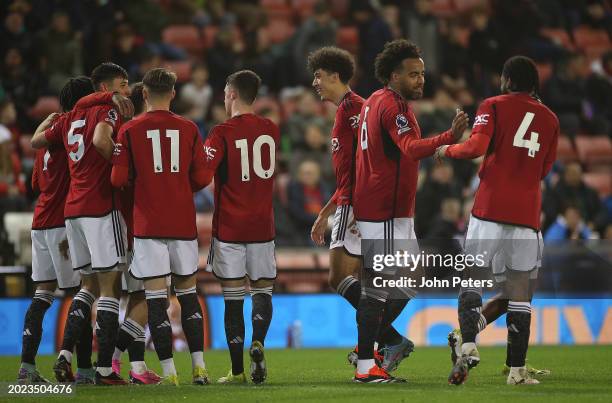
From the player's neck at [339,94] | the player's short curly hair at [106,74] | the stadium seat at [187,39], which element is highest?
the stadium seat at [187,39]

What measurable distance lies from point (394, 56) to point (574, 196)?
24.0 feet

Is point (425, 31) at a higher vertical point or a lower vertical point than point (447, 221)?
higher

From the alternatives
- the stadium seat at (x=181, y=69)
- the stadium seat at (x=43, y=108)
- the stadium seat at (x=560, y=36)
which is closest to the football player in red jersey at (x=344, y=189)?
the stadium seat at (x=43, y=108)

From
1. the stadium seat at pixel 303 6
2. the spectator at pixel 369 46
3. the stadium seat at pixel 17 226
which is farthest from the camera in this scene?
the stadium seat at pixel 303 6

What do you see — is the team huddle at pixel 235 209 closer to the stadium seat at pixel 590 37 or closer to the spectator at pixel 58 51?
the spectator at pixel 58 51

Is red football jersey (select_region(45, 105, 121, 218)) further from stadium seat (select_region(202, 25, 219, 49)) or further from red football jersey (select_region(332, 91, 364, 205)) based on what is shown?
stadium seat (select_region(202, 25, 219, 49))

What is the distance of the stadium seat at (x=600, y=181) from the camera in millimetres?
14953

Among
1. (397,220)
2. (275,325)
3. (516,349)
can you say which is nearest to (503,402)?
(516,349)

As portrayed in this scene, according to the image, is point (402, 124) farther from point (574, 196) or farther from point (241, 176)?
point (574, 196)

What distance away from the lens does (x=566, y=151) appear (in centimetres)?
1561

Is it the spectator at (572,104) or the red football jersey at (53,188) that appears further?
the spectator at (572,104)

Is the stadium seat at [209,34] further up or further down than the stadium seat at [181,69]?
further up

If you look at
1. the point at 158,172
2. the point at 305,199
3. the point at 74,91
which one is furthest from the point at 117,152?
the point at 305,199

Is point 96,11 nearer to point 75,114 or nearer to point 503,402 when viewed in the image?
point 75,114
